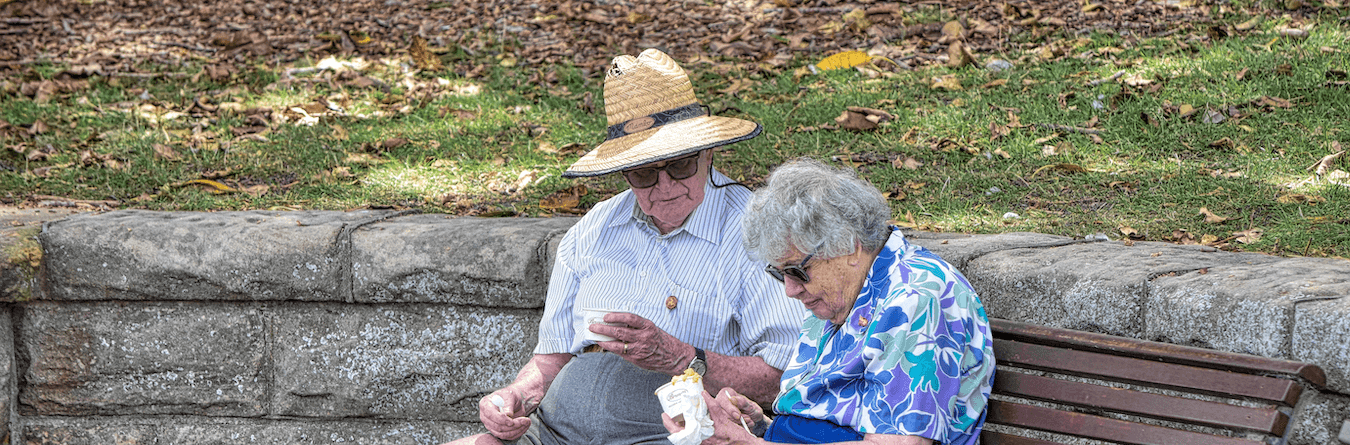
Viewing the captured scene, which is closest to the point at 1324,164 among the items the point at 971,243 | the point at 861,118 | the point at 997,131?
the point at 997,131

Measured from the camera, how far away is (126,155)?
5.03 metres

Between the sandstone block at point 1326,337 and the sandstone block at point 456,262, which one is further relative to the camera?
the sandstone block at point 456,262

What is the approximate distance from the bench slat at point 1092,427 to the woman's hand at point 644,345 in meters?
0.66

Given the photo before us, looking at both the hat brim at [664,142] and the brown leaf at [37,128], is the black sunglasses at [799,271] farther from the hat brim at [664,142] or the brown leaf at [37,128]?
the brown leaf at [37,128]

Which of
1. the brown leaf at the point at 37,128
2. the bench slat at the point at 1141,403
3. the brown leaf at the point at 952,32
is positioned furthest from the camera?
the brown leaf at the point at 952,32

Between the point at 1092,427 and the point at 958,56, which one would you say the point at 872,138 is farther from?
the point at 1092,427

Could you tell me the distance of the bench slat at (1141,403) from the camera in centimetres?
191

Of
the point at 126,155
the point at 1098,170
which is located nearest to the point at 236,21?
the point at 126,155

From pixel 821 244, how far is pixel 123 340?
2.42 m

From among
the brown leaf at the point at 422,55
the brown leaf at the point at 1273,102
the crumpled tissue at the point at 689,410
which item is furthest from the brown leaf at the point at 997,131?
the brown leaf at the point at 422,55

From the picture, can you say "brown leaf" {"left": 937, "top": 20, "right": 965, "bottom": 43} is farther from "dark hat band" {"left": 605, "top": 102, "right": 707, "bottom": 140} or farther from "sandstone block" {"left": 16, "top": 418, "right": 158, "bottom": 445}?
"sandstone block" {"left": 16, "top": 418, "right": 158, "bottom": 445}

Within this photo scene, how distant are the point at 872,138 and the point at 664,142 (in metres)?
2.18

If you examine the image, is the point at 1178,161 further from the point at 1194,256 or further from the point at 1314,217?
the point at 1194,256

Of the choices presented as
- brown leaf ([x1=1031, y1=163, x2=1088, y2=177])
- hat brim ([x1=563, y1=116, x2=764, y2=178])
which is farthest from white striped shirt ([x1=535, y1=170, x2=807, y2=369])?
brown leaf ([x1=1031, y1=163, x2=1088, y2=177])
